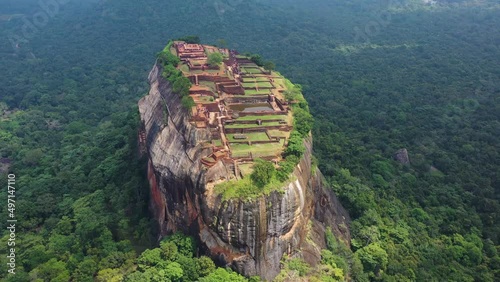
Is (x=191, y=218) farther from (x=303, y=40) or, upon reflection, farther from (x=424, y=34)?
(x=424, y=34)

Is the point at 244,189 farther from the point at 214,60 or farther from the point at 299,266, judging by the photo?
the point at 214,60

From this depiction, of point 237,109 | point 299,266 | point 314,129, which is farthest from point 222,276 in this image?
point 314,129

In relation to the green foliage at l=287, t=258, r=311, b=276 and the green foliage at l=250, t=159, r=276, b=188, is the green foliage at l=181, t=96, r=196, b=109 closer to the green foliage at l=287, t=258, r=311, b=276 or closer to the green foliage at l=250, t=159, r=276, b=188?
the green foliage at l=250, t=159, r=276, b=188

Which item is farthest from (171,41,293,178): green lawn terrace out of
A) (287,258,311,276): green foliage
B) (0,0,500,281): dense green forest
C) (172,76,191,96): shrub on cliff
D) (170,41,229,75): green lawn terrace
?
(0,0,500,281): dense green forest

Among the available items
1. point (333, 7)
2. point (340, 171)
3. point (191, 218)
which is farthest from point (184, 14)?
point (191, 218)

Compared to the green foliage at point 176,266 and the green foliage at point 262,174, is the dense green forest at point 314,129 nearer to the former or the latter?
the green foliage at point 176,266
